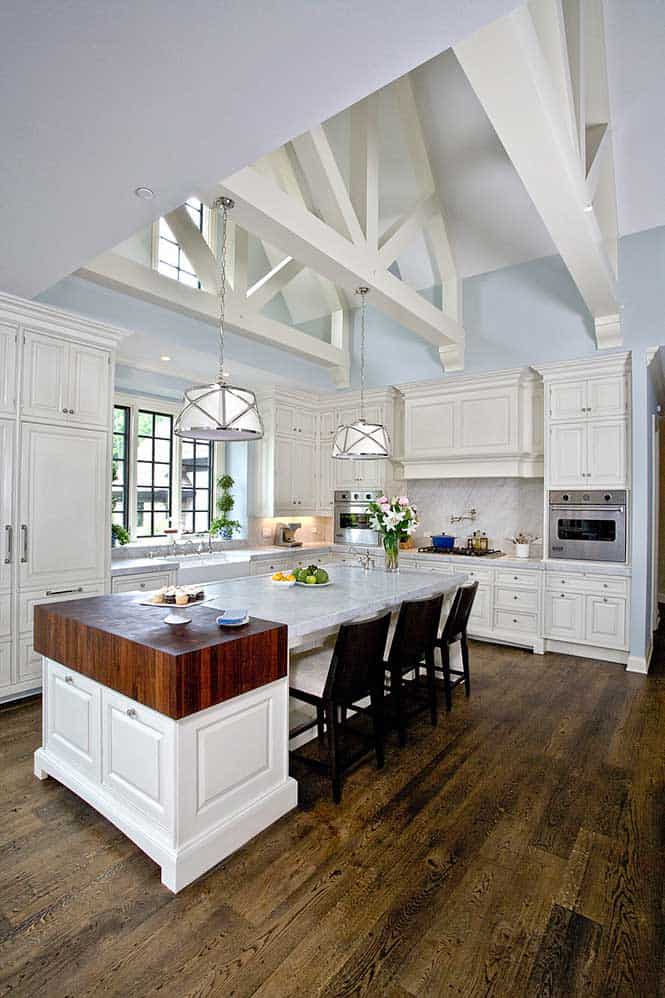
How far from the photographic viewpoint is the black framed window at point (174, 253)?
491cm

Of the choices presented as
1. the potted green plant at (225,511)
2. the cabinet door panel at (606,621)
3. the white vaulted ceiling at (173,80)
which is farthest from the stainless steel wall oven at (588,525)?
the white vaulted ceiling at (173,80)

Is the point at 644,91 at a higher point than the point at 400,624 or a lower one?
higher

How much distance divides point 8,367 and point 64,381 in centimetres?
36

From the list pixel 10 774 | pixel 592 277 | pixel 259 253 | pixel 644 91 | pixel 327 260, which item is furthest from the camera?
pixel 259 253

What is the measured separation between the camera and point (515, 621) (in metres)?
4.93

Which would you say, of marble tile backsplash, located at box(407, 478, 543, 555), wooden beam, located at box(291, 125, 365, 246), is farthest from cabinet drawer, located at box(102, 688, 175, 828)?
marble tile backsplash, located at box(407, 478, 543, 555)

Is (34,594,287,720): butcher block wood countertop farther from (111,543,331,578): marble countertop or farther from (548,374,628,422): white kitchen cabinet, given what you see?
(548,374,628,422): white kitchen cabinet

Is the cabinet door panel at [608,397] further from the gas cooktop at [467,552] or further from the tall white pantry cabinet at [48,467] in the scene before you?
the tall white pantry cabinet at [48,467]

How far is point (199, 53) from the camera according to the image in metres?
1.52

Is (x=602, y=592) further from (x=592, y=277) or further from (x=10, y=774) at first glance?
(x=10, y=774)

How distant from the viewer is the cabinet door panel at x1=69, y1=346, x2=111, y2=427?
3707 mm

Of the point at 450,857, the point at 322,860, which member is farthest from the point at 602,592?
the point at 322,860

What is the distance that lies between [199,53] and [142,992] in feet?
9.10

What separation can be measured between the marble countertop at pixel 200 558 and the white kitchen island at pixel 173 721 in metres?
1.81
